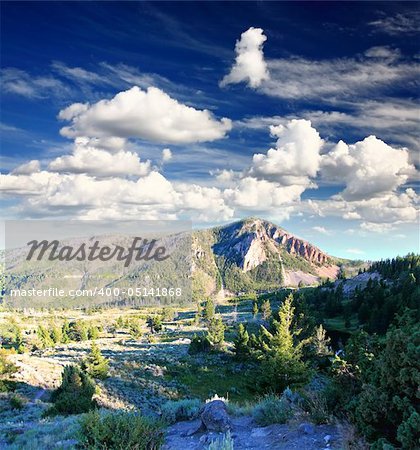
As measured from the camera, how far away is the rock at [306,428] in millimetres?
9484

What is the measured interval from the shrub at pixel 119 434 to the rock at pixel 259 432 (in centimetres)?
256

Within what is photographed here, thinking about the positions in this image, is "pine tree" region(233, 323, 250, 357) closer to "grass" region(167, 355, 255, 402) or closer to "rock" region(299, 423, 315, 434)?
"grass" region(167, 355, 255, 402)

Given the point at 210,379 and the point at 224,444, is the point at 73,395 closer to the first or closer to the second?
the point at 224,444

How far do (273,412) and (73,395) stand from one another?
15.9m

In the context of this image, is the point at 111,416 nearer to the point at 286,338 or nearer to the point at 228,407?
the point at 228,407

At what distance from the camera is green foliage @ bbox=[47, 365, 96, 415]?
68.9ft

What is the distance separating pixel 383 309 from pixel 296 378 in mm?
57768

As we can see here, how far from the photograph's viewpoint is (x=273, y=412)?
36.1 feet

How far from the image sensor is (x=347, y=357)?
1098 centimetres

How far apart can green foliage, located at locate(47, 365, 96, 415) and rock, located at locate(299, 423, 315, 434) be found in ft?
44.0

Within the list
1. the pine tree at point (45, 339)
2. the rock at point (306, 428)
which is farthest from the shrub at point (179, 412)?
the pine tree at point (45, 339)

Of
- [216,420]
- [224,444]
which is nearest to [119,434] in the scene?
[224,444]

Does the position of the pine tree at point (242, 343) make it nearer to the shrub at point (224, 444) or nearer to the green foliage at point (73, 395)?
the green foliage at point (73, 395)

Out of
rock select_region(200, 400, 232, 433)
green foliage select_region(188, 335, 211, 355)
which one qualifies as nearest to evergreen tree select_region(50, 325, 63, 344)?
green foliage select_region(188, 335, 211, 355)
